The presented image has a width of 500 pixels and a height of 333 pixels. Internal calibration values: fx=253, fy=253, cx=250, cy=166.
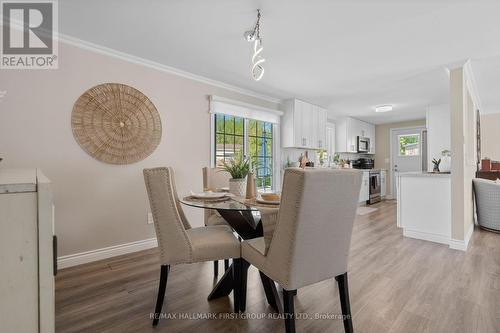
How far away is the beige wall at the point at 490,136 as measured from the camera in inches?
236

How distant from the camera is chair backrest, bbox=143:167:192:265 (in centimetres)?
158

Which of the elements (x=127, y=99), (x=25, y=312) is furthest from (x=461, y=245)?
(x=127, y=99)

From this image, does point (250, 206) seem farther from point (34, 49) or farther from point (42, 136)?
point (34, 49)

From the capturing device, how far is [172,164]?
3.26 meters

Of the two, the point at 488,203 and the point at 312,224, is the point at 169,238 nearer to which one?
the point at 312,224

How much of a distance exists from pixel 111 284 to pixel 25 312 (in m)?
1.62

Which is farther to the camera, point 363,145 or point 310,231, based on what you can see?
point 363,145

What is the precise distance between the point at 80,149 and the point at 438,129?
20.4ft

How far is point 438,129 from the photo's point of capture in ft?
17.0

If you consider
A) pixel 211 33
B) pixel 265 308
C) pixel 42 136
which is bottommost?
pixel 265 308

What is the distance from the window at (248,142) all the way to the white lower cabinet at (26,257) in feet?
8.70

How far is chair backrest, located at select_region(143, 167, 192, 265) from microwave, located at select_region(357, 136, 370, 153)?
611cm

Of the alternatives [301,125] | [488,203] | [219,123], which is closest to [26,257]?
[219,123]

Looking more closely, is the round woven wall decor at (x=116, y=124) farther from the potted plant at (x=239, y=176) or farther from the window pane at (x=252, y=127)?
the window pane at (x=252, y=127)
